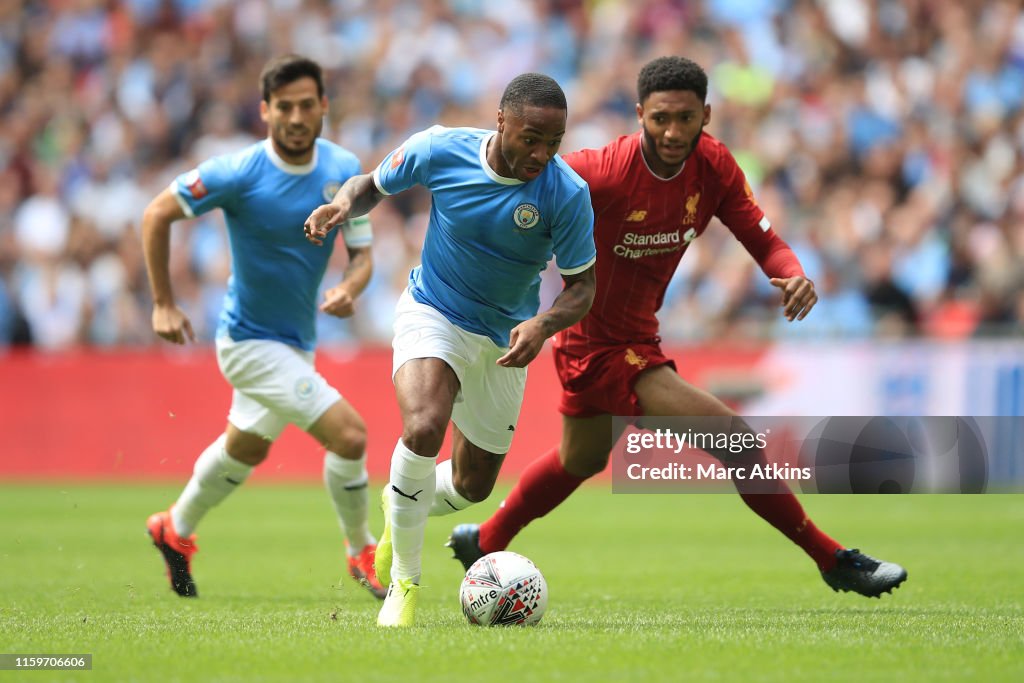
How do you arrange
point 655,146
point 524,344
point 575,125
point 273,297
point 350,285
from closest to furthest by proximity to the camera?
point 524,344, point 655,146, point 350,285, point 273,297, point 575,125

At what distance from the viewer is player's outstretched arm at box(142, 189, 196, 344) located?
819cm

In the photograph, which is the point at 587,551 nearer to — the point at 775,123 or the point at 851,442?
the point at 851,442

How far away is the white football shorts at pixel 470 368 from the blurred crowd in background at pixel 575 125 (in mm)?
8972

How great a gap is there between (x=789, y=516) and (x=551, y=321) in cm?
205

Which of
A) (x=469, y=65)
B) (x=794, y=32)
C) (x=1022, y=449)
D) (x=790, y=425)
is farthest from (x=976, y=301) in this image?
(x=469, y=65)

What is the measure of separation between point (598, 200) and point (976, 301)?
953 cm

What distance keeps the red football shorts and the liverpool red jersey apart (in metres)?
0.06

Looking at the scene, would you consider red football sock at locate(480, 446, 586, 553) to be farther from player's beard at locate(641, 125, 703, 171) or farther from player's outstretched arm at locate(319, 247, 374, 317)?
player's beard at locate(641, 125, 703, 171)

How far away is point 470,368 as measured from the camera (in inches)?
286

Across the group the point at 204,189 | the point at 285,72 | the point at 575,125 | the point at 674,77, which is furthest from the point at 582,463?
the point at 575,125

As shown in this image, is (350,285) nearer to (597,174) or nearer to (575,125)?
(597,174)

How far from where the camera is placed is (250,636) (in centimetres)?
621

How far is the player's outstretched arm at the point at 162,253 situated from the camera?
8.19m

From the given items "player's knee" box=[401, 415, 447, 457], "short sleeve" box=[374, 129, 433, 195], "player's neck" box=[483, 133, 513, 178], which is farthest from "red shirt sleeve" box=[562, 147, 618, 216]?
"player's knee" box=[401, 415, 447, 457]
